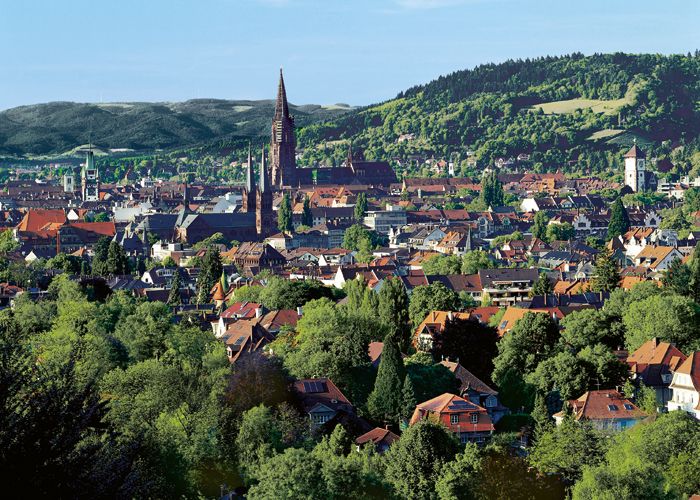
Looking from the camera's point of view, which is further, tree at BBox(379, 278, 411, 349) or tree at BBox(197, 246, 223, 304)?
tree at BBox(197, 246, 223, 304)

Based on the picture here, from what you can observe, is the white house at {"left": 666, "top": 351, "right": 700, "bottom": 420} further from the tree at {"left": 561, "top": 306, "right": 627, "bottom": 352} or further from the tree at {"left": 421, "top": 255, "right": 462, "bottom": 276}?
the tree at {"left": 421, "top": 255, "right": 462, "bottom": 276}

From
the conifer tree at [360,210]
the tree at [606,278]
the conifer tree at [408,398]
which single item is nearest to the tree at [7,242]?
the conifer tree at [360,210]

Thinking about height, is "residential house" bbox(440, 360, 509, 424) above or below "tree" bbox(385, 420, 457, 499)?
below

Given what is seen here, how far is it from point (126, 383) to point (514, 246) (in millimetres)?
74661

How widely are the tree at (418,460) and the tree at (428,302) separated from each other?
25.9 meters

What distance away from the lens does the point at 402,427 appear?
128 feet

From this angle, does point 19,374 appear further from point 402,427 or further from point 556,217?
point 556,217

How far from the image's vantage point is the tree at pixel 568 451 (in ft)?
107

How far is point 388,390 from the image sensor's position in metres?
40.7

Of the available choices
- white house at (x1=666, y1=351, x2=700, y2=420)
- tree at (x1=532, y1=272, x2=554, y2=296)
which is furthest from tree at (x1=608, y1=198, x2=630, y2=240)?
white house at (x1=666, y1=351, x2=700, y2=420)

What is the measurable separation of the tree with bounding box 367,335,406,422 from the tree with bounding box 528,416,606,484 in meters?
5.71

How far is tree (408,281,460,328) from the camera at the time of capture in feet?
197

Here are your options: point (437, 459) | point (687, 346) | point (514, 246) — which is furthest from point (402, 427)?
point (514, 246)

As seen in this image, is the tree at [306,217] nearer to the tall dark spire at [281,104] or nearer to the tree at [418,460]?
the tall dark spire at [281,104]
